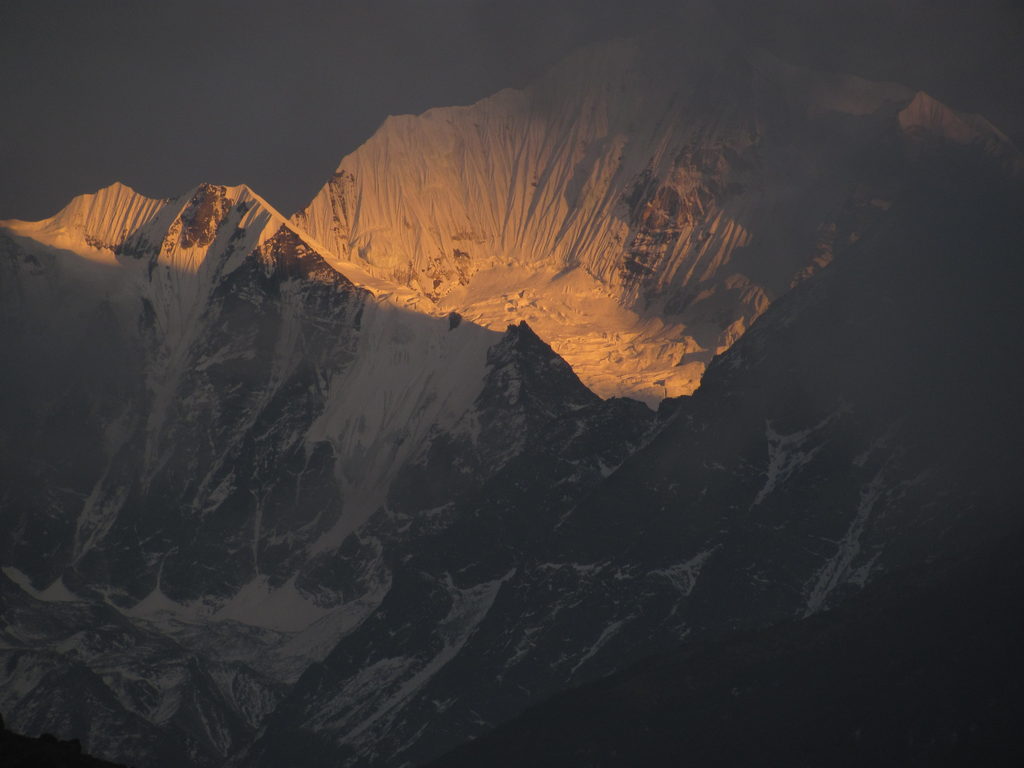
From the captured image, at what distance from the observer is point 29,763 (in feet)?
492

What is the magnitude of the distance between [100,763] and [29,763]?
6455mm

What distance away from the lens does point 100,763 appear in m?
155
